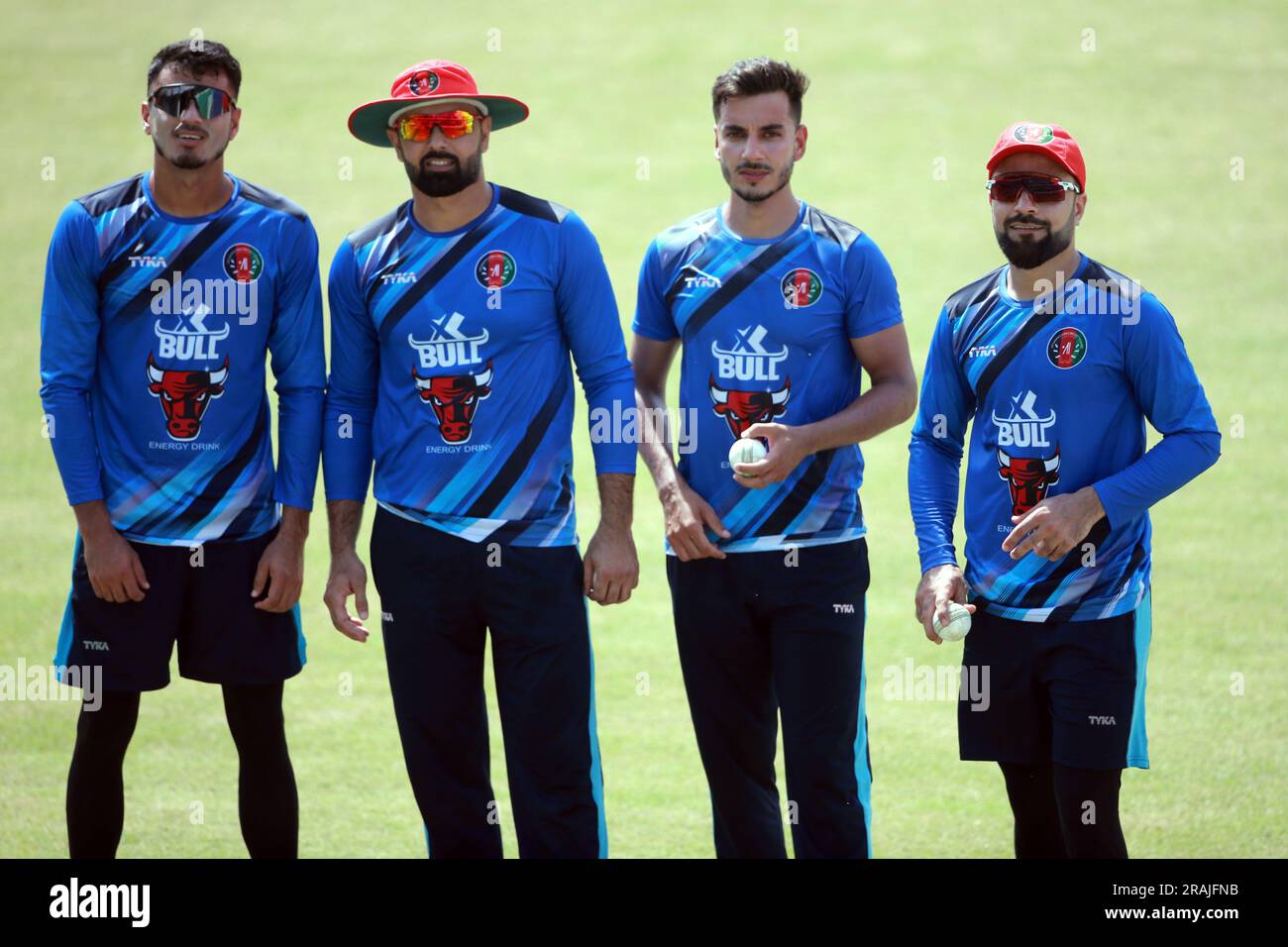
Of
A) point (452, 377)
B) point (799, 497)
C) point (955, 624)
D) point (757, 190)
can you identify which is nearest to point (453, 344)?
point (452, 377)

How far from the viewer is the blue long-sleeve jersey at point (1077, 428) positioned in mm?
4211

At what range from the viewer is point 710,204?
13.9 meters

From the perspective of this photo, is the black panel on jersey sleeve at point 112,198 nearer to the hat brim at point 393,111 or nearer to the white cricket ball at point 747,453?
the hat brim at point 393,111

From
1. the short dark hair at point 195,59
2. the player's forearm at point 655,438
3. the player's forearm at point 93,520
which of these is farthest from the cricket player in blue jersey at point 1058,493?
the player's forearm at point 93,520

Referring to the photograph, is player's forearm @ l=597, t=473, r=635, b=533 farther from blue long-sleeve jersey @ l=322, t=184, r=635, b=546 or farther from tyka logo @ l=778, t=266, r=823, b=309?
tyka logo @ l=778, t=266, r=823, b=309

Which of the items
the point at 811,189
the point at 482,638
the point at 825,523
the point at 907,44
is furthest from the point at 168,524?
the point at 907,44

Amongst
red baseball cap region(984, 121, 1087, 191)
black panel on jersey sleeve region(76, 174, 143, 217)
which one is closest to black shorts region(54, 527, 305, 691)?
black panel on jersey sleeve region(76, 174, 143, 217)

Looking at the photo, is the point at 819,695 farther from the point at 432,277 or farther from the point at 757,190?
the point at 432,277

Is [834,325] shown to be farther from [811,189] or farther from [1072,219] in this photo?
[811,189]

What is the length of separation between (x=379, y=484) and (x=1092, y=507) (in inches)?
75.8

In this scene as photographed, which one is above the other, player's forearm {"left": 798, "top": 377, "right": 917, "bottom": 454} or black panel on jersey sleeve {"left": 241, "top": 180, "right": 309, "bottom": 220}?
black panel on jersey sleeve {"left": 241, "top": 180, "right": 309, "bottom": 220}

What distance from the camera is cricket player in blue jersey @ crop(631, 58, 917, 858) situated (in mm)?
4539

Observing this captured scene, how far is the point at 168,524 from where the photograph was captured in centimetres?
466

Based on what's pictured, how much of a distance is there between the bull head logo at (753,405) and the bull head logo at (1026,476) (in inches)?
24.2
